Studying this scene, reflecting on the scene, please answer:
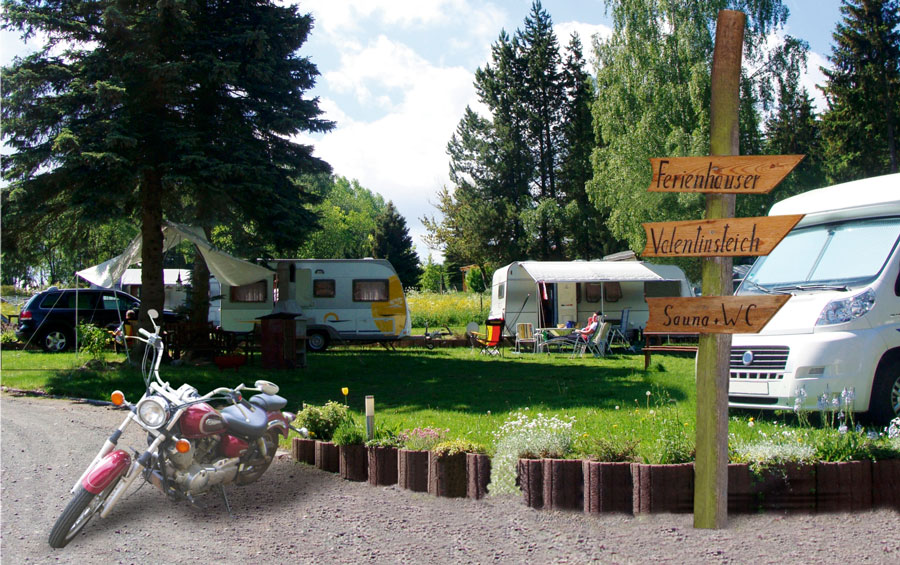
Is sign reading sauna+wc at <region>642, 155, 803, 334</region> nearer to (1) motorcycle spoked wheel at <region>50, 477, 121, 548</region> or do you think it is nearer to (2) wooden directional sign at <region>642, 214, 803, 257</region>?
(2) wooden directional sign at <region>642, 214, 803, 257</region>

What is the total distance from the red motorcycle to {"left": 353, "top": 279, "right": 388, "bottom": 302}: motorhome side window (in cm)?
1425

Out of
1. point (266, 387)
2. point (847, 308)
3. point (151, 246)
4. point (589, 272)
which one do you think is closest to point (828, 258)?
point (847, 308)

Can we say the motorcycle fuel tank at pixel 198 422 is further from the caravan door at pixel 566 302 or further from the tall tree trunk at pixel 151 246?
the caravan door at pixel 566 302

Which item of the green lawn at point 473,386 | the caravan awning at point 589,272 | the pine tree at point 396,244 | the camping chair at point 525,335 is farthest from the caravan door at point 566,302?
the pine tree at point 396,244

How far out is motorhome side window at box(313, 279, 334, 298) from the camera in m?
19.0

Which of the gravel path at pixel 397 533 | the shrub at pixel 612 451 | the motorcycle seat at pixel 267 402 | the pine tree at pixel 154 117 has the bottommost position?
the gravel path at pixel 397 533

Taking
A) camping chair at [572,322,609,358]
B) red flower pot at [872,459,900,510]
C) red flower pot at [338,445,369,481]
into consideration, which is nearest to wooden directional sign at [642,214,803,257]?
red flower pot at [872,459,900,510]

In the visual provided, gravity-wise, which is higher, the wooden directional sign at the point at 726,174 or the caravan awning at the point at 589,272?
the caravan awning at the point at 589,272

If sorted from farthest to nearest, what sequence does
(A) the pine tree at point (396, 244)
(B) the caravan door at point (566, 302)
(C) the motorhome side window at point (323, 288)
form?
(A) the pine tree at point (396, 244) < (B) the caravan door at point (566, 302) < (C) the motorhome side window at point (323, 288)

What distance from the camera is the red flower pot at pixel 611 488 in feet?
14.2

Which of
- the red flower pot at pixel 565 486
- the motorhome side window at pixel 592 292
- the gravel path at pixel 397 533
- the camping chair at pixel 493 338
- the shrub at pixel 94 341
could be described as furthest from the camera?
the motorhome side window at pixel 592 292

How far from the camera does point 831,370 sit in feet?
19.7

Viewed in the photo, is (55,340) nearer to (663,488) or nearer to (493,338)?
(493,338)

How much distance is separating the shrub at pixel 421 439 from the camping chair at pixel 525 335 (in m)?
12.4
